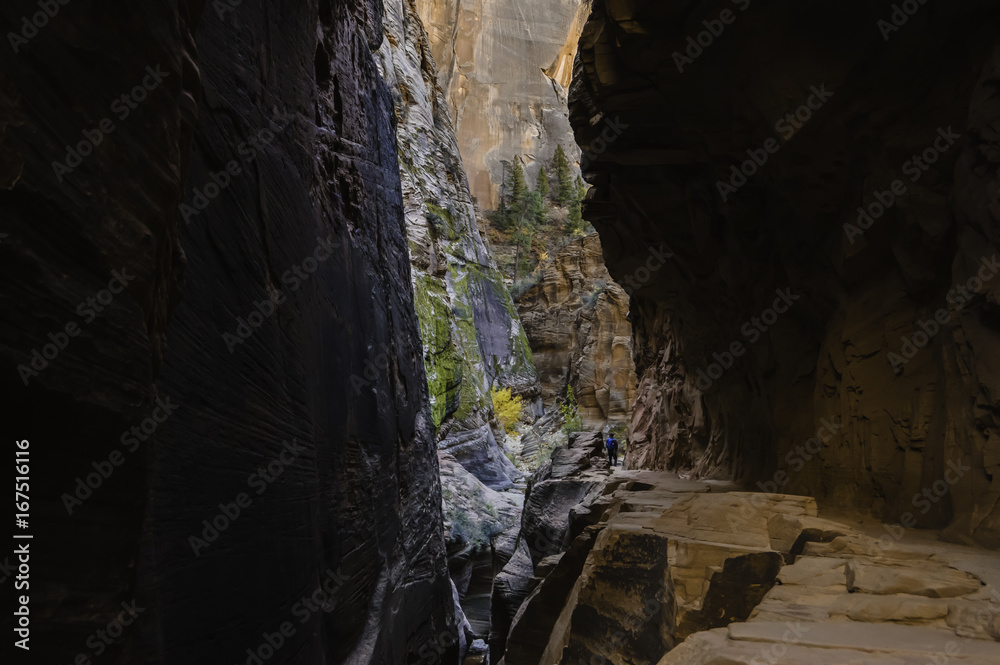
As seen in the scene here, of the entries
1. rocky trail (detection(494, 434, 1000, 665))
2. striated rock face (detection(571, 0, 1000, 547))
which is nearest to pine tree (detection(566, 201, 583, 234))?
striated rock face (detection(571, 0, 1000, 547))

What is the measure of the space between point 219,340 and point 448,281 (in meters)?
28.8

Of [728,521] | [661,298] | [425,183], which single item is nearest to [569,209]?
[425,183]

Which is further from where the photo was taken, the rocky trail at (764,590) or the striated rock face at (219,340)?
the rocky trail at (764,590)

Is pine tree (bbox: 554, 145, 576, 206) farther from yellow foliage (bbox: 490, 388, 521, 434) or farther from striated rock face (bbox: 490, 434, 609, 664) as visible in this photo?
striated rock face (bbox: 490, 434, 609, 664)

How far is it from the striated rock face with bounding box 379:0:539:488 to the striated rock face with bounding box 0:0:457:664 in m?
17.1

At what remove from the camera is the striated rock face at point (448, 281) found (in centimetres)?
2941

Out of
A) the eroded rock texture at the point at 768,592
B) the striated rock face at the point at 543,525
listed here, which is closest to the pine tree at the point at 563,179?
the striated rock face at the point at 543,525

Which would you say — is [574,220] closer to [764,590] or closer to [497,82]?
[497,82]

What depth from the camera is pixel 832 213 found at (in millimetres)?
8227

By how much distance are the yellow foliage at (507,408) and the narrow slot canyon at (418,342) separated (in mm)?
21614

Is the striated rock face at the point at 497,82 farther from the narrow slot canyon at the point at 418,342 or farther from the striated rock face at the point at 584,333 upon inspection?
the narrow slot canyon at the point at 418,342

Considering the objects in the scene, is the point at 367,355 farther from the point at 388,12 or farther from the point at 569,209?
the point at 569,209

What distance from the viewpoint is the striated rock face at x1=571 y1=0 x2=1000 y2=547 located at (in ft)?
19.0

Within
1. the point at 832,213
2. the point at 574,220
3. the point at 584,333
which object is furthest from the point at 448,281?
the point at 832,213
